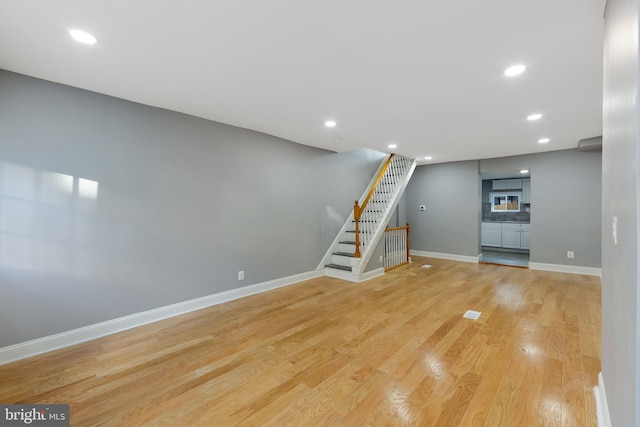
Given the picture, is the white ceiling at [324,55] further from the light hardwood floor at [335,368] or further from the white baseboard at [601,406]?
the light hardwood floor at [335,368]

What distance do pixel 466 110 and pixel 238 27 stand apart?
2611 millimetres

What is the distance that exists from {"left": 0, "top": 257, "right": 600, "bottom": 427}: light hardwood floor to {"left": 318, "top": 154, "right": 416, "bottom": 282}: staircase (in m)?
1.27

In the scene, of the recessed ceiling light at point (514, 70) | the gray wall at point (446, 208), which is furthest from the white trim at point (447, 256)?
the recessed ceiling light at point (514, 70)

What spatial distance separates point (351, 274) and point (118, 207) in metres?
3.48

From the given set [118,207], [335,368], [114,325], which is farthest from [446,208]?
[114,325]

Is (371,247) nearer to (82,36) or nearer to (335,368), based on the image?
(335,368)

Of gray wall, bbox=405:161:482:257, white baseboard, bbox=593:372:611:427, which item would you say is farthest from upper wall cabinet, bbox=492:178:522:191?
white baseboard, bbox=593:372:611:427

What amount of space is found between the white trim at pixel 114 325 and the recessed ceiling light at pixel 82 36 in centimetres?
249

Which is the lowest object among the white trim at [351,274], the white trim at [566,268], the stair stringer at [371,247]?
the white trim at [351,274]

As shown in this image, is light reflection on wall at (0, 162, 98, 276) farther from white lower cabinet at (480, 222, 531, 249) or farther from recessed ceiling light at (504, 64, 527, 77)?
white lower cabinet at (480, 222, 531, 249)

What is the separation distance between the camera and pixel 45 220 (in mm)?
2342

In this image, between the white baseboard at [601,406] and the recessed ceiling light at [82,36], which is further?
the recessed ceiling light at [82,36]

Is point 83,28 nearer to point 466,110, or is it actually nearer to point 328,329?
point 328,329

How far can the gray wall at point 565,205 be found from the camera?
4852mm
